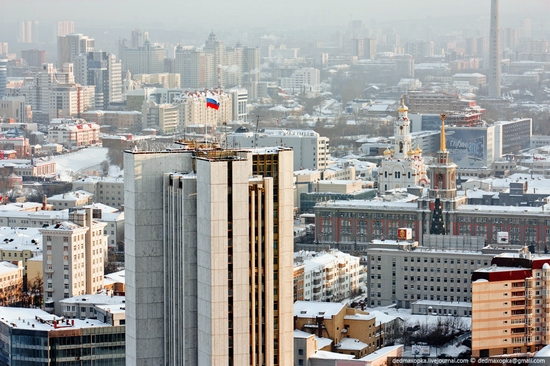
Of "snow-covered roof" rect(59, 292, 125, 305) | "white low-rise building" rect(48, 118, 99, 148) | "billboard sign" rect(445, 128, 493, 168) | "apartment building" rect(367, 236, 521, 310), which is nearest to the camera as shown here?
"snow-covered roof" rect(59, 292, 125, 305)

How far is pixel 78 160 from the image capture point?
64.2m

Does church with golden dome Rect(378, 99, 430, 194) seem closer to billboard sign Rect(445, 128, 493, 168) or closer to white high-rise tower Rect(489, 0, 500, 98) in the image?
billboard sign Rect(445, 128, 493, 168)

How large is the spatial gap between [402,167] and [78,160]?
21057 millimetres

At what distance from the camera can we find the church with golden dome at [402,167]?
46.8 meters

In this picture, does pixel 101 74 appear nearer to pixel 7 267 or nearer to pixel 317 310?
pixel 7 267

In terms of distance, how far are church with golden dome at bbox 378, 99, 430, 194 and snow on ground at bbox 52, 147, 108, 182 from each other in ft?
50.8

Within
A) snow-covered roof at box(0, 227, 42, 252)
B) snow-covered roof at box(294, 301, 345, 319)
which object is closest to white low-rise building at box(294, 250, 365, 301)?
snow-covered roof at box(294, 301, 345, 319)

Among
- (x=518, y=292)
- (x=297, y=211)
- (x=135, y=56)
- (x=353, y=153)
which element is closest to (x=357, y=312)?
(x=518, y=292)

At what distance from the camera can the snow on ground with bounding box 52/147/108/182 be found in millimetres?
61094

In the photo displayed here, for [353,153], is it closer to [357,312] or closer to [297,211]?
[297,211]

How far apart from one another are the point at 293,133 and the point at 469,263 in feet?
90.2

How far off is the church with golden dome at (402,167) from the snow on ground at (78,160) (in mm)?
15489

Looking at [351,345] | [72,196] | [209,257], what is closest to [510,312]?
[351,345]

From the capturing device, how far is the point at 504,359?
24625 millimetres
